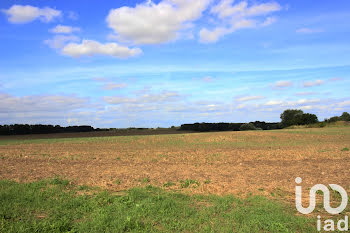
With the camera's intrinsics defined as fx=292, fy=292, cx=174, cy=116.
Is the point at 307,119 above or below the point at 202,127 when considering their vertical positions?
above

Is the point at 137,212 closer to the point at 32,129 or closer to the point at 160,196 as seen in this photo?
the point at 160,196

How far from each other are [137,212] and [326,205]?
5405mm

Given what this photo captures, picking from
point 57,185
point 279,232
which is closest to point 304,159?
point 279,232

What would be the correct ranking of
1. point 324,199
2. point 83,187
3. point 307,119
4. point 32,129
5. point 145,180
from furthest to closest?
point 307,119 → point 32,129 → point 145,180 → point 83,187 → point 324,199

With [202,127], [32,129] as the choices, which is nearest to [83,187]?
[32,129]

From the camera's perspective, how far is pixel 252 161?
16094mm

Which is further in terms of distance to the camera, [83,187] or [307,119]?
[307,119]

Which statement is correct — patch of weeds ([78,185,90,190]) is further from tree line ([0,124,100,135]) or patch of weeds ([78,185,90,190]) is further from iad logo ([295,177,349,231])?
tree line ([0,124,100,135])

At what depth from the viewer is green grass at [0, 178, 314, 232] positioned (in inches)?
265

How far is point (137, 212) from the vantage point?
7594 mm

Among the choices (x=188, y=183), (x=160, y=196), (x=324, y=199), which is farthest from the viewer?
(x=188, y=183)

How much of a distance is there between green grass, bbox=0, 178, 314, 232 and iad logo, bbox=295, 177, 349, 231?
1.16 feet

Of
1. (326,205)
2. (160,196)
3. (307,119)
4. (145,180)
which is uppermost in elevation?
(307,119)

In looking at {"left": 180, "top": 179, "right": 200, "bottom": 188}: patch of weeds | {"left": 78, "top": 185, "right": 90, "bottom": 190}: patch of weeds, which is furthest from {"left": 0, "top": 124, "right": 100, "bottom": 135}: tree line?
{"left": 180, "top": 179, "right": 200, "bottom": 188}: patch of weeds
